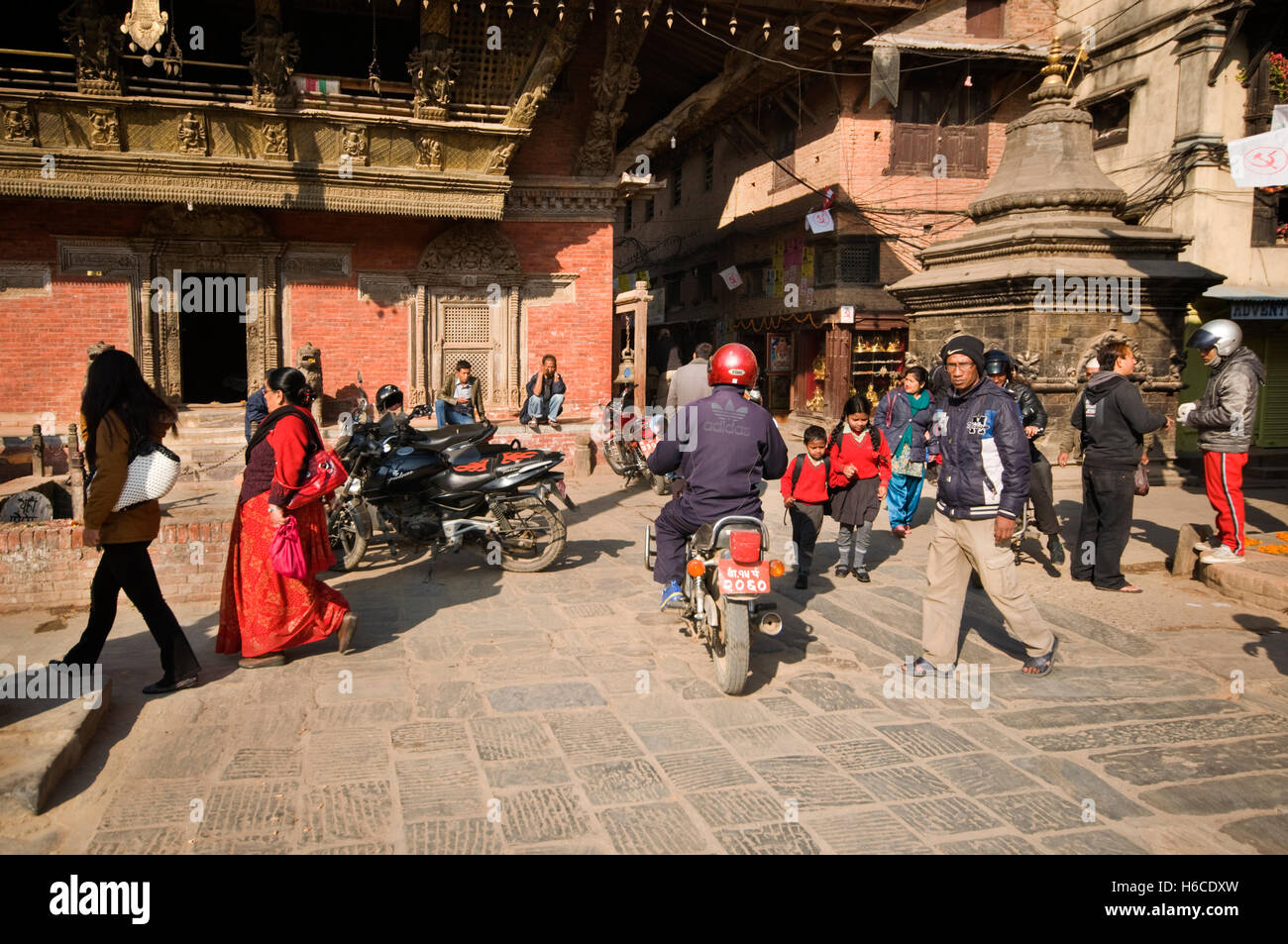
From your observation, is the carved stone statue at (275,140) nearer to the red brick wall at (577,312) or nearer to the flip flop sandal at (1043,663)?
→ the red brick wall at (577,312)

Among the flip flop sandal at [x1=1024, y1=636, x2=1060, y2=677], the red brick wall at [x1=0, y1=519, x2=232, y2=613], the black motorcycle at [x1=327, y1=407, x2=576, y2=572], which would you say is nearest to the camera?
the flip flop sandal at [x1=1024, y1=636, x2=1060, y2=677]

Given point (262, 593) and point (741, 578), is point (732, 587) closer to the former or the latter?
point (741, 578)

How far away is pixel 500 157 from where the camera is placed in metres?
14.5

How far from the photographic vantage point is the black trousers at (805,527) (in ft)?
24.1

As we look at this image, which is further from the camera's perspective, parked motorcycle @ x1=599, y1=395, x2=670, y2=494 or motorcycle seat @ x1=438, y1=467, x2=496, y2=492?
parked motorcycle @ x1=599, y1=395, x2=670, y2=494

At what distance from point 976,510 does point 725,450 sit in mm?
1495

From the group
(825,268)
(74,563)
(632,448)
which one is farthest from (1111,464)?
(825,268)

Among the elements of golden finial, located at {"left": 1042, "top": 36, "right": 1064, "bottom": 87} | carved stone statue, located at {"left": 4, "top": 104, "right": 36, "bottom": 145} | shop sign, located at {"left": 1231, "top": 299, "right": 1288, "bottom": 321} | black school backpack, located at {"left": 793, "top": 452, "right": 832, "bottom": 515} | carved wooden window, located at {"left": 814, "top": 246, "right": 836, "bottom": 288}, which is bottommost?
black school backpack, located at {"left": 793, "top": 452, "right": 832, "bottom": 515}

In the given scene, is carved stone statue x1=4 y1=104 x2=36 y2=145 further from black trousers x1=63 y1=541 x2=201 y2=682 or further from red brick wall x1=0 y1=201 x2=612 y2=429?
black trousers x1=63 y1=541 x2=201 y2=682

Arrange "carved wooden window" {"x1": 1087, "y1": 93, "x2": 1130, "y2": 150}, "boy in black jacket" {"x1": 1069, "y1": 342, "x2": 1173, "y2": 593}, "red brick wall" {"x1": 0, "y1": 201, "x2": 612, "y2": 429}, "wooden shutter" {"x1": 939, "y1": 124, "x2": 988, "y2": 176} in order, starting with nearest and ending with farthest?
"boy in black jacket" {"x1": 1069, "y1": 342, "x2": 1173, "y2": 593} < "red brick wall" {"x1": 0, "y1": 201, "x2": 612, "y2": 429} < "carved wooden window" {"x1": 1087, "y1": 93, "x2": 1130, "y2": 150} < "wooden shutter" {"x1": 939, "y1": 124, "x2": 988, "y2": 176}

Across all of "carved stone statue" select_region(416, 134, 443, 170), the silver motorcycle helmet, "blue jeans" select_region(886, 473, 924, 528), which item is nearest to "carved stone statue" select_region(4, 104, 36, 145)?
"carved stone statue" select_region(416, 134, 443, 170)

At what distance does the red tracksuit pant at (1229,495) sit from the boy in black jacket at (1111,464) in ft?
2.27

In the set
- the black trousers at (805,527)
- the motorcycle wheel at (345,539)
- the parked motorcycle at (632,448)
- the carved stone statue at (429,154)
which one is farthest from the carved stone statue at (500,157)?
the black trousers at (805,527)

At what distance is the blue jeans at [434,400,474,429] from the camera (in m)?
11.6
